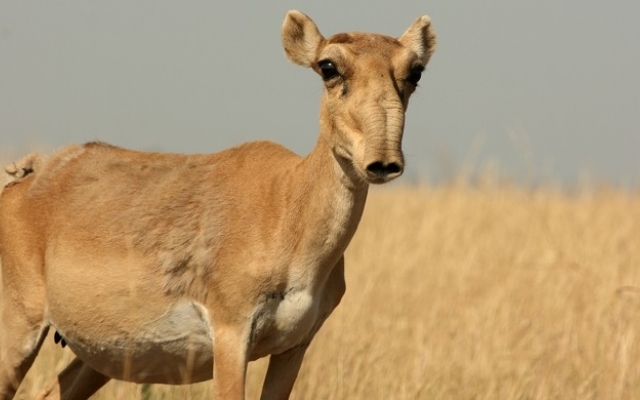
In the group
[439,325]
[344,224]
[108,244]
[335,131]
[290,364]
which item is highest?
[335,131]

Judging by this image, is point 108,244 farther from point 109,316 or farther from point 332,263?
point 332,263

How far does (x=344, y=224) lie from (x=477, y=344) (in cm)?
373

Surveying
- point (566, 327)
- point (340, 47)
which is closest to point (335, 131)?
point (340, 47)

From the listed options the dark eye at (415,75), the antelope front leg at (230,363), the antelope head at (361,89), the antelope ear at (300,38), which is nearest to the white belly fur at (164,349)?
the antelope front leg at (230,363)

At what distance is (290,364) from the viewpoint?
271 inches

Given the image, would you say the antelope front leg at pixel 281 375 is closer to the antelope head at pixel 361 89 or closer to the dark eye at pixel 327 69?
the antelope head at pixel 361 89

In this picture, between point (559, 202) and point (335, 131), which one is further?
point (559, 202)

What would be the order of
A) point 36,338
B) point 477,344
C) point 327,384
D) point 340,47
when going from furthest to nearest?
point 477,344 → point 327,384 → point 36,338 → point 340,47

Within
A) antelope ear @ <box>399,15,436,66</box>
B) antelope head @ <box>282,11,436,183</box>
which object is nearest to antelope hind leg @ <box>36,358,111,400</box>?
antelope head @ <box>282,11,436,183</box>

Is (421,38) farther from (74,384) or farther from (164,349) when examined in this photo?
(74,384)

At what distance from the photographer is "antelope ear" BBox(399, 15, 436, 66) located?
6898 millimetres

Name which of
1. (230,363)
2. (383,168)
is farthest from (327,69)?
(230,363)

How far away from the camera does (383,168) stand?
567 cm

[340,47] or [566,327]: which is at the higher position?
[340,47]
